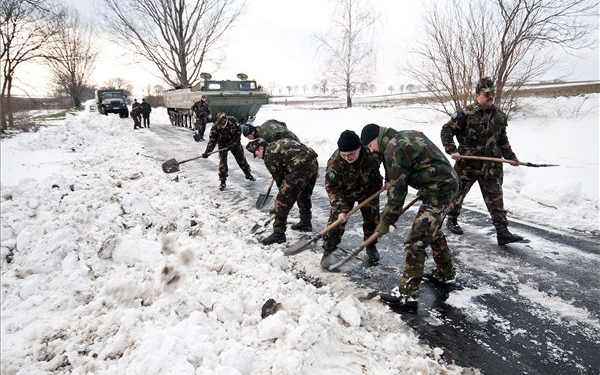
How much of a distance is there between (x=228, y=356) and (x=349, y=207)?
2.04 meters

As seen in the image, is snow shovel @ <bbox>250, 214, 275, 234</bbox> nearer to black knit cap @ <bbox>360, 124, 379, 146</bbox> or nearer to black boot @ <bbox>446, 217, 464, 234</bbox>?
black knit cap @ <bbox>360, 124, 379, 146</bbox>

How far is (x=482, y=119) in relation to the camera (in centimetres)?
449

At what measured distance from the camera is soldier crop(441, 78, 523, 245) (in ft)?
14.4

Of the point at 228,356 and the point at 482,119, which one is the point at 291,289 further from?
the point at 482,119

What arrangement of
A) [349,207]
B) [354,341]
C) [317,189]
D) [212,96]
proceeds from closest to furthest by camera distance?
[354,341]
[349,207]
[317,189]
[212,96]

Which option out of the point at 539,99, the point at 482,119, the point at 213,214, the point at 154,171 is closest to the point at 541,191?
the point at 482,119

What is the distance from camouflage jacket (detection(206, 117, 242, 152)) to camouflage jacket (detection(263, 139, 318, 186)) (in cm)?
261

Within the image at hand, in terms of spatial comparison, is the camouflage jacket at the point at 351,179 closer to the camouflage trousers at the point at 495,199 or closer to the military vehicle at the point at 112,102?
the camouflage trousers at the point at 495,199

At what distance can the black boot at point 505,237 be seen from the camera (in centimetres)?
435

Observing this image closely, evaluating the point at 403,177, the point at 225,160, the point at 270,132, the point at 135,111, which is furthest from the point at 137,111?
the point at 403,177

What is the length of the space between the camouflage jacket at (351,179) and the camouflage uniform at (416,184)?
609 millimetres

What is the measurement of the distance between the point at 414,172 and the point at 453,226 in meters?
2.14

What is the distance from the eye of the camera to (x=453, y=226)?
491cm

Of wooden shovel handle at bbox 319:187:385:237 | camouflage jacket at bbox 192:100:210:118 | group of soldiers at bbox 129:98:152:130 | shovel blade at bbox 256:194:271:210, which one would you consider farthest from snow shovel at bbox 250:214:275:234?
group of soldiers at bbox 129:98:152:130
